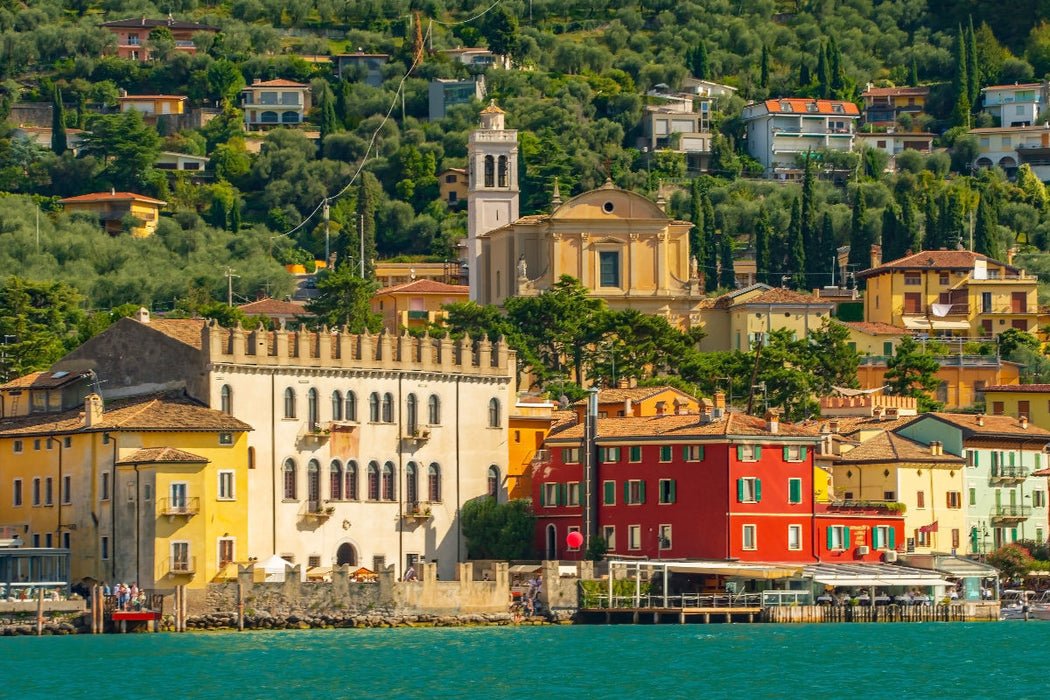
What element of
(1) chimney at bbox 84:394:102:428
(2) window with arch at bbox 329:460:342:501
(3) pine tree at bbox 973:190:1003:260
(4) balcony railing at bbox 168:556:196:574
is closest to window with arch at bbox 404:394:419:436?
(2) window with arch at bbox 329:460:342:501

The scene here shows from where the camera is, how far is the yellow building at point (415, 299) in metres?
153

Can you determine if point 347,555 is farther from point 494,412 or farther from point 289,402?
point 494,412

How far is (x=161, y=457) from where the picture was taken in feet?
301

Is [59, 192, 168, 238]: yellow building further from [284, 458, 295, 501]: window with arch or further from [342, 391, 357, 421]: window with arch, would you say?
[284, 458, 295, 501]: window with arch

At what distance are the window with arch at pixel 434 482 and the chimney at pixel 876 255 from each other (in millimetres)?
61705

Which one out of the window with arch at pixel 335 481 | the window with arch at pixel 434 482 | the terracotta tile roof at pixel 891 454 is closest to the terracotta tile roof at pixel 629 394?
the terracotta tile roof at pixel 891 454

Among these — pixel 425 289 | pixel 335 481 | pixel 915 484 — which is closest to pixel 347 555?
pixel 335 481

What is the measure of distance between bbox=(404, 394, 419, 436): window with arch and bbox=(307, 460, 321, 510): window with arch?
437cm

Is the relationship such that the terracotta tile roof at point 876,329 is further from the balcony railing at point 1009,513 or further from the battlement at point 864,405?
the balcony railing at point 1009,513

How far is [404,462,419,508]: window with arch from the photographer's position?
102000 mm

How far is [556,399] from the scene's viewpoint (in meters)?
119

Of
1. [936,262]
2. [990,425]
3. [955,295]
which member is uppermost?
[936,262]

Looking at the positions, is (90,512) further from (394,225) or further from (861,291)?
(394,225)

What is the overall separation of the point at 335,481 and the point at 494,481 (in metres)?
6.88
